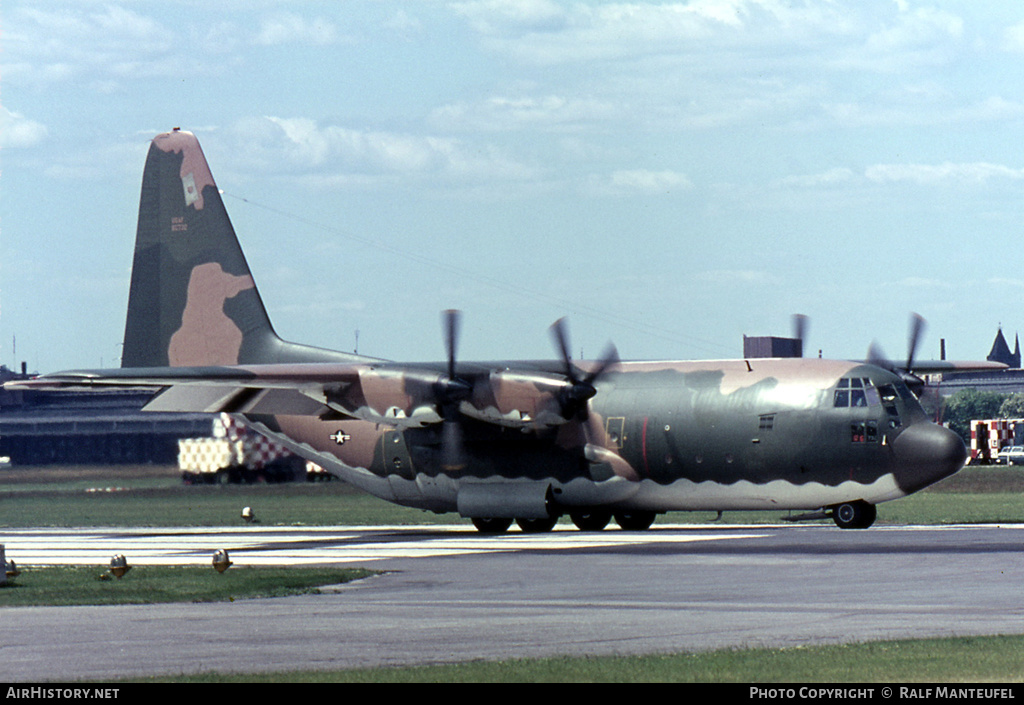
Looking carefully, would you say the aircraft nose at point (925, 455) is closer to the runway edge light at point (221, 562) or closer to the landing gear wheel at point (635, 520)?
the landing gear wheel at point (635, 520)

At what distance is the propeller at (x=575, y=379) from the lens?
35.2m

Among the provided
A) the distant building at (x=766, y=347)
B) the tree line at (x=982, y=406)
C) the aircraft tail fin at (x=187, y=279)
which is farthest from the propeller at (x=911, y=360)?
the tree line at (x=982, y=406)

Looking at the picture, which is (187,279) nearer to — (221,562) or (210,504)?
(210,504)

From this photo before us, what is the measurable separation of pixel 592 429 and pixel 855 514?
6.69 m

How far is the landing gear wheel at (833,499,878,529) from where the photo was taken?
114 ft

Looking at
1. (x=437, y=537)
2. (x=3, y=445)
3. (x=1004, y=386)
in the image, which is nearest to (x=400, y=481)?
(x=437, y=537)

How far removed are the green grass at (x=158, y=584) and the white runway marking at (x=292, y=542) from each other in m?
2.13

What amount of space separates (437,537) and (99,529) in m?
12.9

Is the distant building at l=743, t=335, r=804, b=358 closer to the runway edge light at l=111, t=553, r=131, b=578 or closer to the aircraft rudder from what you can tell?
the aircraft rudder

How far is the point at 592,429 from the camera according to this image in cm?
3606

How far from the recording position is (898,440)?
33281mm

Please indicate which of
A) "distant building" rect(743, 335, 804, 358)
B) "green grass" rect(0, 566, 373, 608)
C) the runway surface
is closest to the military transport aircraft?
the runway surface

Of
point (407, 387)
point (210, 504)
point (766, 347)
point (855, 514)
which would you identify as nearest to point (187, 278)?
point (210, 504)

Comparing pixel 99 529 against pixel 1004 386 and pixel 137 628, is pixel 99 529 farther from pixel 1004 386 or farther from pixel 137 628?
pixel 1004 386
